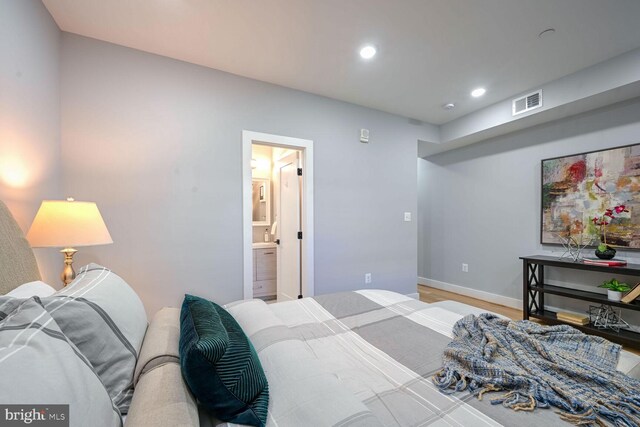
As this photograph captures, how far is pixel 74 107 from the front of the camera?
2.09 metres

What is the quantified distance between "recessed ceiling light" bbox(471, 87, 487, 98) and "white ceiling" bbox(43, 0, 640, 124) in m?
0.11

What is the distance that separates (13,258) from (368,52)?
2.66 meters

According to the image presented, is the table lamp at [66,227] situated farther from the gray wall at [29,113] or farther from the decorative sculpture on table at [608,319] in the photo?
the decorative sculpture on table at [608,319]

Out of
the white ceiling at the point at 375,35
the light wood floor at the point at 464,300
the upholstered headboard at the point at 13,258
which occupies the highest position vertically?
the white ceiling at the point at 375,35

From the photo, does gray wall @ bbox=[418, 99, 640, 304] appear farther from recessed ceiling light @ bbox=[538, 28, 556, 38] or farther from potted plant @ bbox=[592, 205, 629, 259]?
recessed ceiling light @ bbox=[538, 28, 556, 38]

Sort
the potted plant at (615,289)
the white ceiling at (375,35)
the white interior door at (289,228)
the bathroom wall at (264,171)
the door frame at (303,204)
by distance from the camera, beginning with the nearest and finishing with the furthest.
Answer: the white ceiling at (375,35) → the potted plant at (615,289) → the door frame at (303,204) → the white interior door at (289,228) → the bathroom wall at (264,171)

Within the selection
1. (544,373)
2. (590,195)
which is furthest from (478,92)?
(544,373)

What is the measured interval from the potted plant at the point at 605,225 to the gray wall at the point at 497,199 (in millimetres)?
224

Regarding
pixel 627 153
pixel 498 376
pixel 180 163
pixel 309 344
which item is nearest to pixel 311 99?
pixel 180 163

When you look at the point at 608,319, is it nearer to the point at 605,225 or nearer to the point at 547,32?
the point at 605,225

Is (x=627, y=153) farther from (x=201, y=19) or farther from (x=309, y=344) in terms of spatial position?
(x=201, y=19)

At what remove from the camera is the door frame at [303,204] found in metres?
2.68

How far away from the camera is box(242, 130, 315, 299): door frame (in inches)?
106

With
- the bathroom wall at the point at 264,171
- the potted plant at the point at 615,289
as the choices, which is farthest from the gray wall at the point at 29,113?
the potted plant at the point at 615,289
